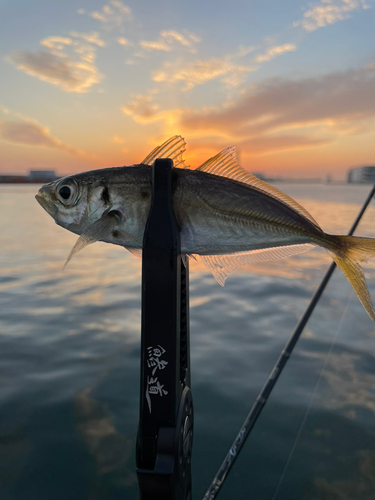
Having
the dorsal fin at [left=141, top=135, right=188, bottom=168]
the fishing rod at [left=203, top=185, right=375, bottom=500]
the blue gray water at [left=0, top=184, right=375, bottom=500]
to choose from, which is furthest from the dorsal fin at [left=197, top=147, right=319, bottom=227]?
the blue gray water at [left=0, top=184, right=375, bottom=500]

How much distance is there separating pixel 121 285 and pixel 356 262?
10.1 m

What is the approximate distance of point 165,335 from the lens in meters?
2.04

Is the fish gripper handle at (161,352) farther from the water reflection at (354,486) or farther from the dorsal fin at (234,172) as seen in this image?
the water reflection at (354,486)

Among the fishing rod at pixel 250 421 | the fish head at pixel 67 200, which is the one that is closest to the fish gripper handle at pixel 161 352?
the fish head at pixel 67 200

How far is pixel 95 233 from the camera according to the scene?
1891 mm

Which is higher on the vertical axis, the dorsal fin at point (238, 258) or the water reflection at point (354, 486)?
the dorsal fin at point (238, 258)

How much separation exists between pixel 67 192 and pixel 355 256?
62.1 inches

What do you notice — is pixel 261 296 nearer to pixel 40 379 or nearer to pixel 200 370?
pixel 200 370

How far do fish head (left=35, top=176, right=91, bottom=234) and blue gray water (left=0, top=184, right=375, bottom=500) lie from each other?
3173 millimetres

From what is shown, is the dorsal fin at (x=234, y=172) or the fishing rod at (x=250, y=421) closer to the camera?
the dorsal fin at (x=234, y=172)

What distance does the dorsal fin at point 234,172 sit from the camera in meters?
2.05

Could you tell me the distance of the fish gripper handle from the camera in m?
1.95

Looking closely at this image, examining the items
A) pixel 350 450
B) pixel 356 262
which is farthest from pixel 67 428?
pixel 356 262

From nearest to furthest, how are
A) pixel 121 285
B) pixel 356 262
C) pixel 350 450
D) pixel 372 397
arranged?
pixel 356 262 < pixel 350 450 < pixel 372 397 < pixel 121 285
